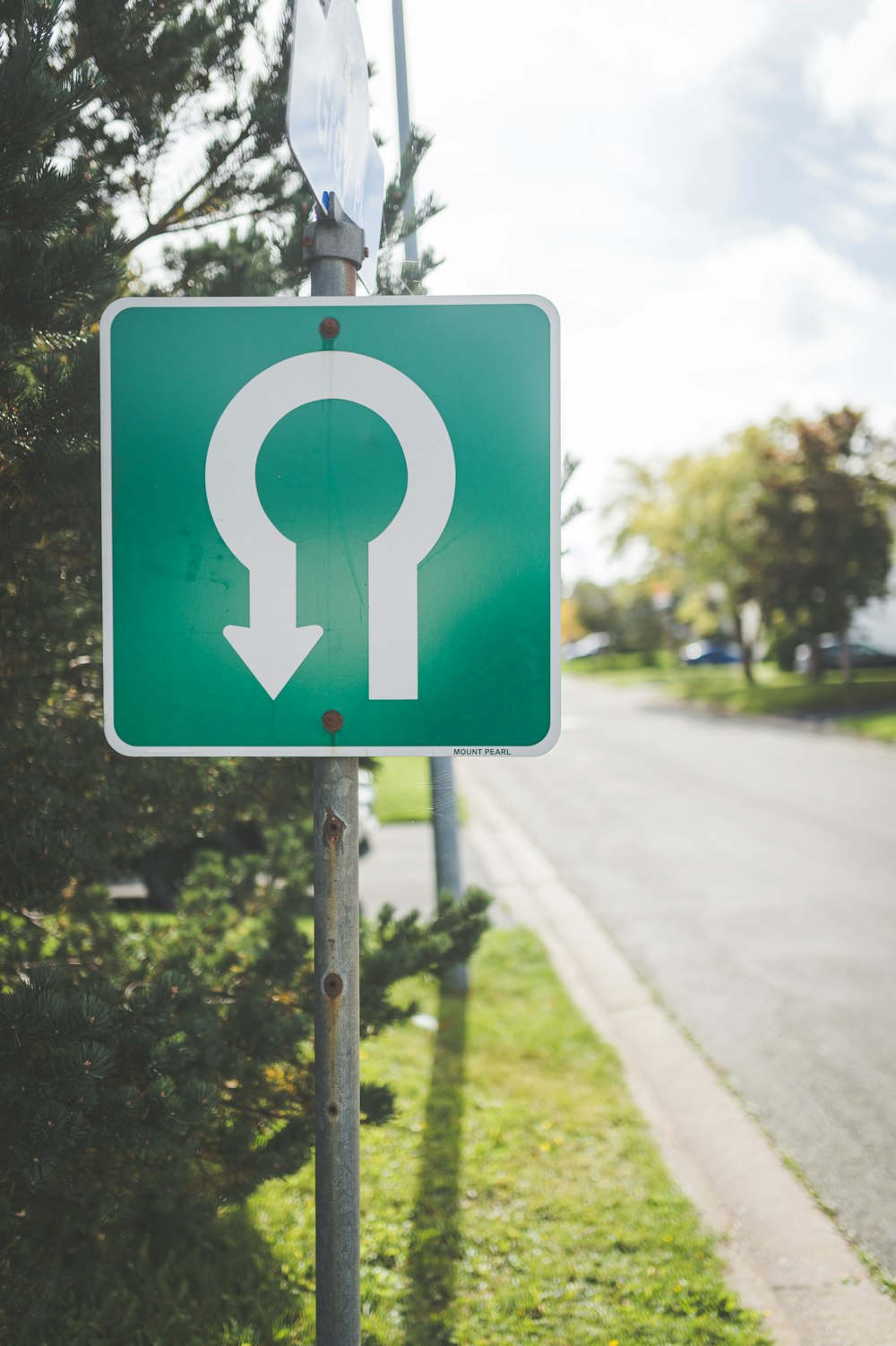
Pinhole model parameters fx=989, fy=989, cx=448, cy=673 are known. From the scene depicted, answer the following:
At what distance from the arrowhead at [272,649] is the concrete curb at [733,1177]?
2.54 m

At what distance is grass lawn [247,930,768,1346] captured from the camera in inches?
110

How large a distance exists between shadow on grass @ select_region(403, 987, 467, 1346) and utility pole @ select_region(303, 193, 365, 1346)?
1.34 m

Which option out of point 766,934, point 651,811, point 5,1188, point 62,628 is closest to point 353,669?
point 62,628

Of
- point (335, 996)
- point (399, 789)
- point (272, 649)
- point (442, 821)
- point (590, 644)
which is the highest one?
point (272, 649)

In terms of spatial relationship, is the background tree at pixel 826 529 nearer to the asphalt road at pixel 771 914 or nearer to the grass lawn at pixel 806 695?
the grass lawn at pixel 806 695

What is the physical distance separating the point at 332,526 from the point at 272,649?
217 mm

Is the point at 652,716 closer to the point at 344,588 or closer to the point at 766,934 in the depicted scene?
the point at 766,934

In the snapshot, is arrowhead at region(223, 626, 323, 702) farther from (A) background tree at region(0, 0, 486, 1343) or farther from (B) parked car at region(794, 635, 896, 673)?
(B) parked car at region(794, 635, 896, 673)

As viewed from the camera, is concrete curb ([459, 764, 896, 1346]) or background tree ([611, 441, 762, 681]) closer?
concrete curb ([459, 764, 896, 1346])

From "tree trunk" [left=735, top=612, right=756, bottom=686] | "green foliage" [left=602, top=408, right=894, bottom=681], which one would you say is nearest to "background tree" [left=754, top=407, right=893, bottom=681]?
"green foliage" [left=602, top=408, right=894, bottom=681]

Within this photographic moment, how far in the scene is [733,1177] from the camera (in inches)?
150

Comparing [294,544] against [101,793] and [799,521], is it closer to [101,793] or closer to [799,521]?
[101,793]

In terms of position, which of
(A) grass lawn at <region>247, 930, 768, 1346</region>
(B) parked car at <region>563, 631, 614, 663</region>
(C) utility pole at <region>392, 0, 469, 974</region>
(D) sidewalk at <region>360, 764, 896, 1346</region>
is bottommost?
(B) parked car at <region>563, 631, 614, 663</region>

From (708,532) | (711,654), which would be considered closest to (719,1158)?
(708,532)
